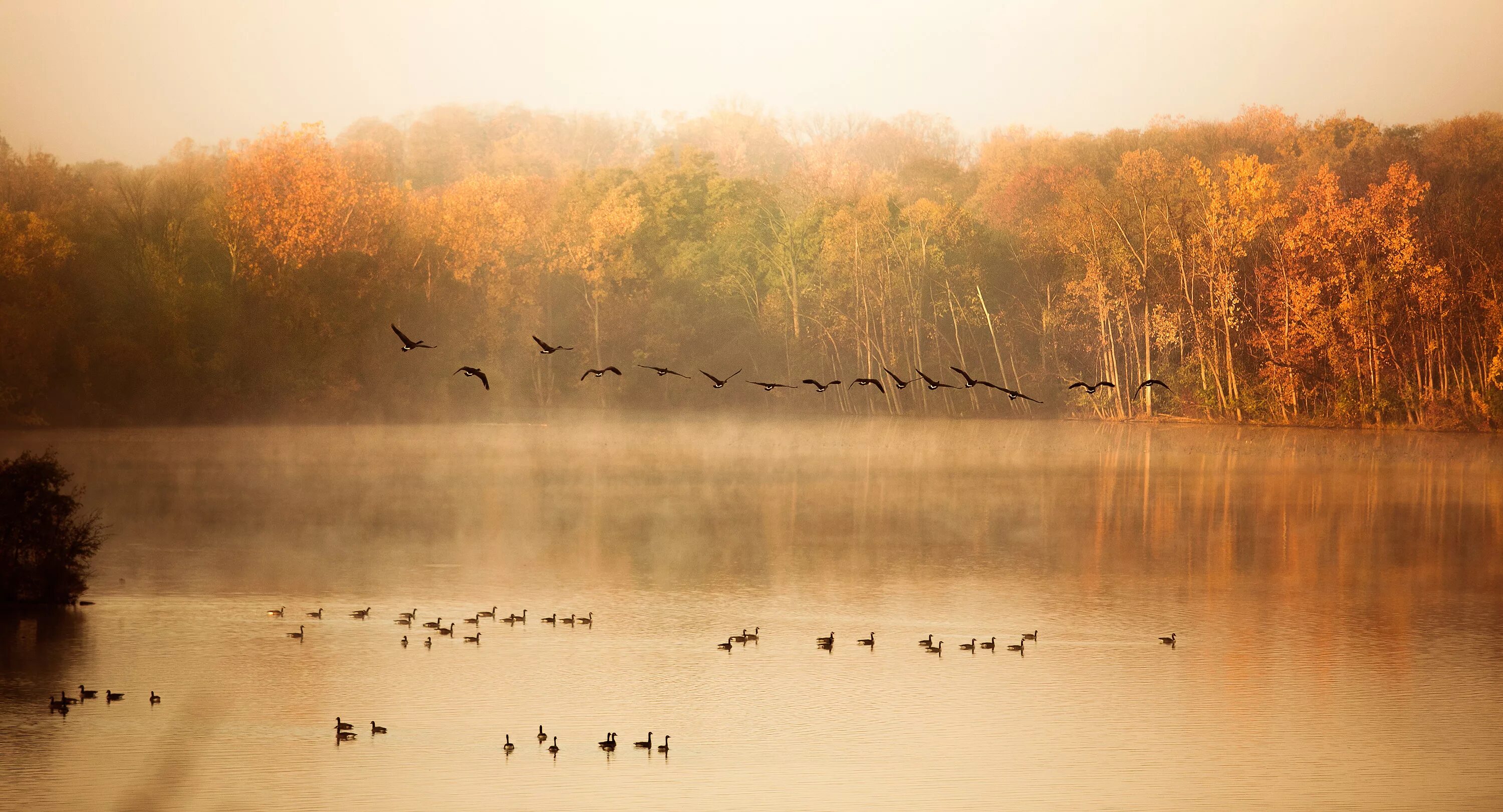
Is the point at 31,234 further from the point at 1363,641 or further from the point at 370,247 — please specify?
the point at 1363,641

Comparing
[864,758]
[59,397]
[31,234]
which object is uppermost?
[31,234]

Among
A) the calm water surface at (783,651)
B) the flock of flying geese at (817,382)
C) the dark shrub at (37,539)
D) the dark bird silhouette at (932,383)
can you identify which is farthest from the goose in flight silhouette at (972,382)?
the dark shrub at (37,539)

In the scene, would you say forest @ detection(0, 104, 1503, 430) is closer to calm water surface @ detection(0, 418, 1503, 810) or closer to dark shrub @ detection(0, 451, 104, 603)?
calm water surface @ detection(0, 418, 1503, 810)

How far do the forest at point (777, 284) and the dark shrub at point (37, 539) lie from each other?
35.8 metres

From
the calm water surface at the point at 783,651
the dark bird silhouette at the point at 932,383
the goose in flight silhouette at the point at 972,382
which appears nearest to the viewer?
the calm water surface at the point at 783,651

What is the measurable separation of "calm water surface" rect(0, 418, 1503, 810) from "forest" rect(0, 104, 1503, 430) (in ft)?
60.4

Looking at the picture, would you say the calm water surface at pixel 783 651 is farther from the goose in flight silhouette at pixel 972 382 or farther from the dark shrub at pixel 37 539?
the goose in flight silhouette at pixel 972 382

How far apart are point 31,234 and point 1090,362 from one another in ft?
146

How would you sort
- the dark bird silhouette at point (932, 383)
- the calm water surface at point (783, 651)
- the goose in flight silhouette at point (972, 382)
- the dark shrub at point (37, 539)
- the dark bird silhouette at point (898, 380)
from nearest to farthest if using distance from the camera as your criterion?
the calm water surface at point (783, 651) → the goose in flight silhouette at point (972, 382) → the dark bird silhouette at point (932, 383) → the dark bird silhouette at point (898, 380) → the dark shrub at point (37, 539)

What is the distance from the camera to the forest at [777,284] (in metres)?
55.2

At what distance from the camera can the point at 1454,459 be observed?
144 feet

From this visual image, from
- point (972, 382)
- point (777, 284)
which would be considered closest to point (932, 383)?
point (972, 382)

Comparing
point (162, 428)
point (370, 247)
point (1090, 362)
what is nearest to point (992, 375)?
point (1090, 362)

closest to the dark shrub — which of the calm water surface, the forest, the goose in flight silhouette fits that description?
the calm water surface
